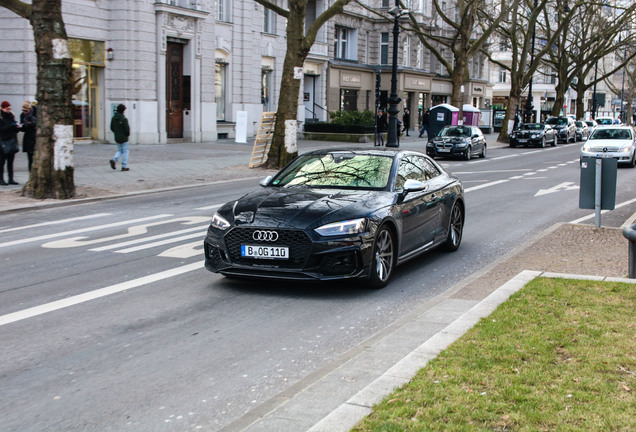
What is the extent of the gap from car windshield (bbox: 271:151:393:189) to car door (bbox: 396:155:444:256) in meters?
0.25

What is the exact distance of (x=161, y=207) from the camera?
49.1ft

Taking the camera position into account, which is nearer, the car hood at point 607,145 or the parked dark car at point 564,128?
the car hood at point 607,145

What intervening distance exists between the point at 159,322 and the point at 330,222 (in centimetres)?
197

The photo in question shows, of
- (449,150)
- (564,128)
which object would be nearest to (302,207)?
(449,150)

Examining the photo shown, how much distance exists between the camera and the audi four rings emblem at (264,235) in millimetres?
7656

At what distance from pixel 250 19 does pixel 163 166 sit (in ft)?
61.2

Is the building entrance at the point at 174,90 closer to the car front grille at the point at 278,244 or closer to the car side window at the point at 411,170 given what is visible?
the car side window at the point at 411,170

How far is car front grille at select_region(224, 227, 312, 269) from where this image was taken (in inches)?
299

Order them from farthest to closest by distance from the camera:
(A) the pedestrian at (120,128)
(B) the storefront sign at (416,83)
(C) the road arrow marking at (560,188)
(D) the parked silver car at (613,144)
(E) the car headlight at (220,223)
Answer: (B) the storefront sign at (416,83)
(D) the parked silver car at (613,144)
(A) the pedestrian at (120,128)
(C) the road arrow marking at (560,188)
(E) the car headlight at (220,223)

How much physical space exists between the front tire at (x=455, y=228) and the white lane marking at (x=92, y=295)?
3.36 metres

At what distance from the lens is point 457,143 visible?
31.5 m

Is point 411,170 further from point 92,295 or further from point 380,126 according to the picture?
point 380,126

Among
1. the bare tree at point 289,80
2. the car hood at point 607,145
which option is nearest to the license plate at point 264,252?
the bare tree at point 289,80

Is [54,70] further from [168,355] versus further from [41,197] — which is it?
[168,355]
